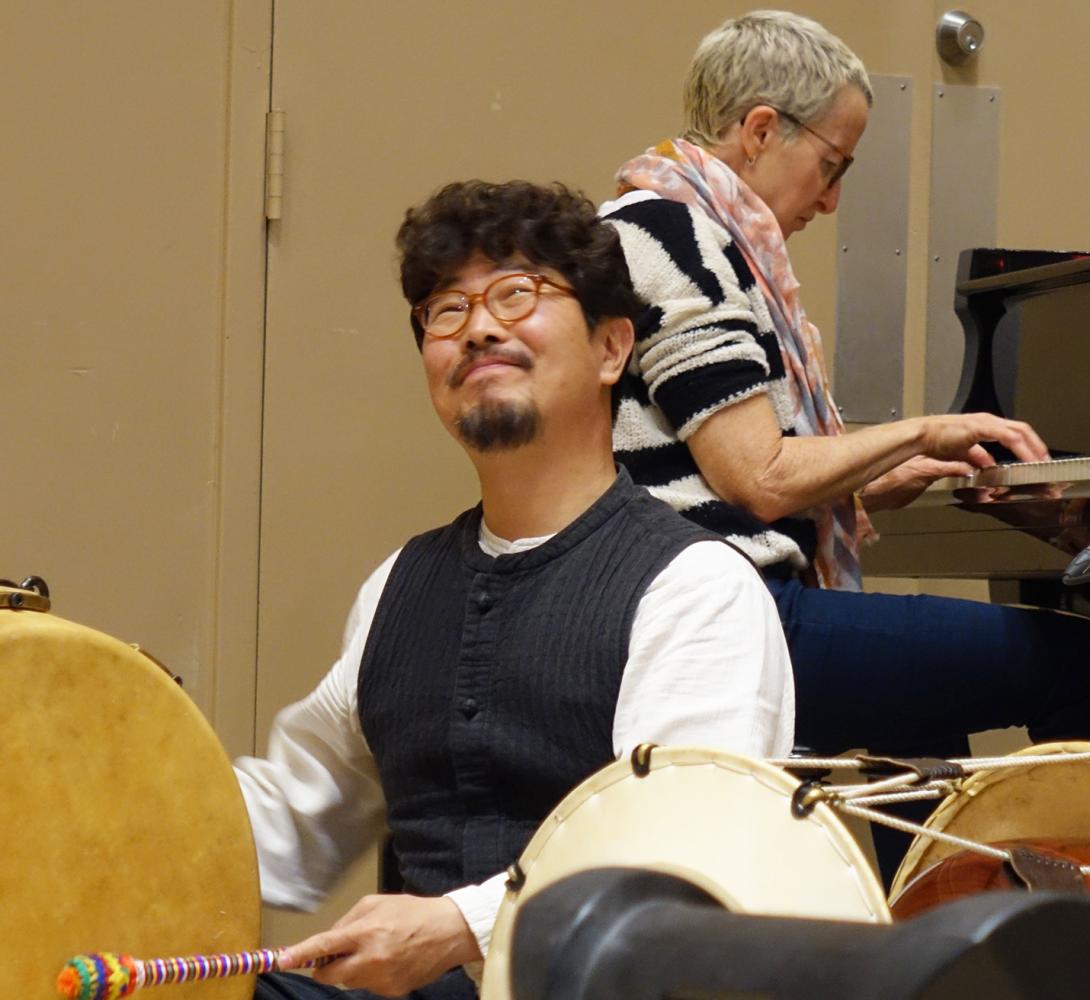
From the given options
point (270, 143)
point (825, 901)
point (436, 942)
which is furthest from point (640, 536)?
point (270, 143)

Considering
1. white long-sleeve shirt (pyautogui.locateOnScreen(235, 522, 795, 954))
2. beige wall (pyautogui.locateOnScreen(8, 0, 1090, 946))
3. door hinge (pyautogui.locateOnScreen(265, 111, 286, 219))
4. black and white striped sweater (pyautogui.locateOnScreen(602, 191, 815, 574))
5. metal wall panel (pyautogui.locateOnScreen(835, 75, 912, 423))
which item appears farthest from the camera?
metal wall panel (pyautogui.locateOnScreen(835, 75, 912, 423))

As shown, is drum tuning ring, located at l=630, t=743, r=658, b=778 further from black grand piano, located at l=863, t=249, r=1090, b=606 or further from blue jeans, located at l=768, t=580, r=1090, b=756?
black grand piano, located at l=863, t=249, r=1090, b=606

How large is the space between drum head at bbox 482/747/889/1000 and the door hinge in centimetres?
205

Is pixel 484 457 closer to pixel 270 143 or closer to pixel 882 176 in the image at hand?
pixel 270 143

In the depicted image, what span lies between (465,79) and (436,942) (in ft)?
6.88

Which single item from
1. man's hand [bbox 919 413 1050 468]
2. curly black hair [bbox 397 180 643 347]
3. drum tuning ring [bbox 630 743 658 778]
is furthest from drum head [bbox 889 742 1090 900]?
man's hand [bbox 919 413 1050 468]

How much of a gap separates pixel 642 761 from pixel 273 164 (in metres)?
2.11

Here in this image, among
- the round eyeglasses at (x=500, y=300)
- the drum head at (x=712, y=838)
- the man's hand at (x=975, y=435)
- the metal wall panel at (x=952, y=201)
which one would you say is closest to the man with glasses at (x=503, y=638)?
the round eyeglasses at (x=500, y=300)

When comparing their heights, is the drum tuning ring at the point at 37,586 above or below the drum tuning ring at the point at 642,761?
above

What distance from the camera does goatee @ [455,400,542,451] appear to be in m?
1.51

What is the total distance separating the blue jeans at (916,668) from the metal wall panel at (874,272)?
52.1 inches

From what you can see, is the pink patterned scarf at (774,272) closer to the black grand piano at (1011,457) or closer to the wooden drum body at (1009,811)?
the black grand piano at (1011,457)

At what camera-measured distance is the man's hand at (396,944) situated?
121cm

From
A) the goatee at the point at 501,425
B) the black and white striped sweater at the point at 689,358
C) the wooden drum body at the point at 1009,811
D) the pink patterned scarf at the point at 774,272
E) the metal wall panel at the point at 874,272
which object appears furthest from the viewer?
the metal wall panel at the point at 874,272
